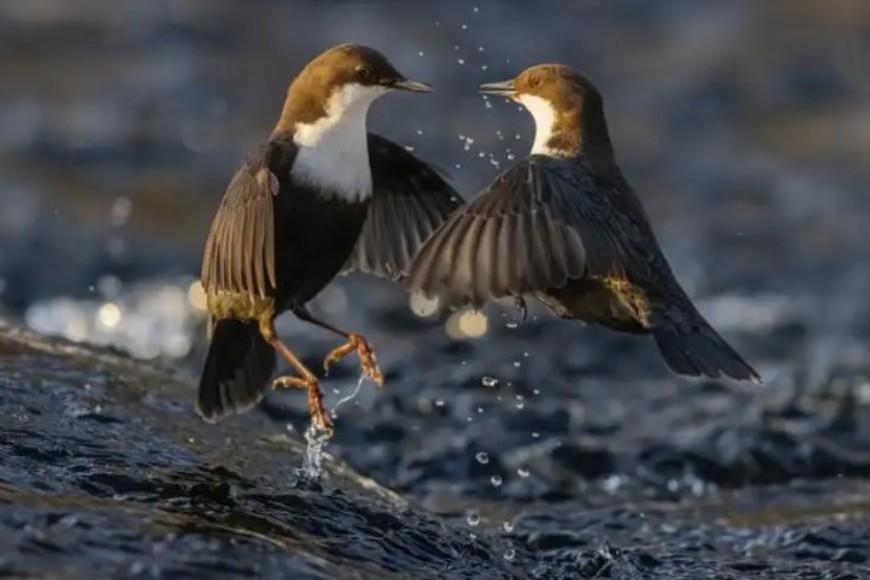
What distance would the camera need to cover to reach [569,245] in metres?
5.10

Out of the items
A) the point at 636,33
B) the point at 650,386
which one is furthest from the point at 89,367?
the point at 636,33

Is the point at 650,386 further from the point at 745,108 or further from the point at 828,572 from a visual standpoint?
the point at 745,108

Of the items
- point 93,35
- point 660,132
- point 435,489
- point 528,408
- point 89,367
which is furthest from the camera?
point 93,35

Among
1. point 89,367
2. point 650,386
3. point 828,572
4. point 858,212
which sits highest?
point 858,212

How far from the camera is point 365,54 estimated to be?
566cm

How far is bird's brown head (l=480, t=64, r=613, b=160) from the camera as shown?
559cm

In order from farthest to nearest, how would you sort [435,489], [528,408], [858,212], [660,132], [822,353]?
[660,132], [858,212], [822,353], [528,408], [435,489]

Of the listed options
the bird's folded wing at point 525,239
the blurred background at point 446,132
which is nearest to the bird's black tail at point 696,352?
the bird's folded wing at point 525,239

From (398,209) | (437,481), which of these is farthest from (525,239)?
(437,481)

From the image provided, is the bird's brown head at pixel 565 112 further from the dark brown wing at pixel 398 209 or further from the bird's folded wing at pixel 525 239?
the dark brown wing at pixel 398 209

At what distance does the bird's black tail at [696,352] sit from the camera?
5.15m

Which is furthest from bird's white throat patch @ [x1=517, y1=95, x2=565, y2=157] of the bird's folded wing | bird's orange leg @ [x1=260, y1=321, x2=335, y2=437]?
bird's orange leg @ [x1=260, y1=321, x2=335, y2=437]

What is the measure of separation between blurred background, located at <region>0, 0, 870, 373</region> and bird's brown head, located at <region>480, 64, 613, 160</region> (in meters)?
3.33

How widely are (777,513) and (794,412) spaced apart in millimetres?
1223
